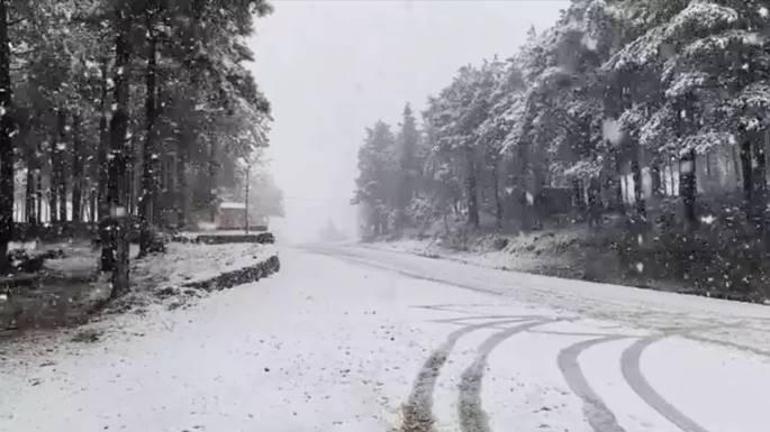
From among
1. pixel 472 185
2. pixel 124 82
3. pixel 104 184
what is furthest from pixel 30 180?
pixel 472 185

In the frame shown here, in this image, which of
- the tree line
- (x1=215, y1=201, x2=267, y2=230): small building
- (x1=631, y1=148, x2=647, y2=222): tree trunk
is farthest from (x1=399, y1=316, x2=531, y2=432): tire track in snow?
(x1=215, y1=201, x2=267, y2=230): small building

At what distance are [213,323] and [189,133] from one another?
19230mm

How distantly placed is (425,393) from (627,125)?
23.0m

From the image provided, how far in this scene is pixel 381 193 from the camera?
73188 mm

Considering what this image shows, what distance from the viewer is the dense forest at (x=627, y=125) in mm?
21781

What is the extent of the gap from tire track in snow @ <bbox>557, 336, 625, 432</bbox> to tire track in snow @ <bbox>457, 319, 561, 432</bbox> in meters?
1.19

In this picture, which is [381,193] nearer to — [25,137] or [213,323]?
[25,137]

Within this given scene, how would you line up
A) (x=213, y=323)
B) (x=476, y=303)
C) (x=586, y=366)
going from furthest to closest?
(x=476, y=303) → (x=213, y=323) → (x=586, y=366)

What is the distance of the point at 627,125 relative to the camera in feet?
93.4

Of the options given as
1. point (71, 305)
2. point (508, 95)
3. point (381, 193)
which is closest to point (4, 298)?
point (71, 305)

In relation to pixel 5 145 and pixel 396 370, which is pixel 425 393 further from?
pixel 5 145

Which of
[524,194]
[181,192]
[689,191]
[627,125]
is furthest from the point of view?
[524,194]

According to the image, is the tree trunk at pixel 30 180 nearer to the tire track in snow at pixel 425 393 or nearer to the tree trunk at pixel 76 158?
the tree trunk at pixel 76 158

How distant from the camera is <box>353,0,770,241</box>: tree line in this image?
857 inches
